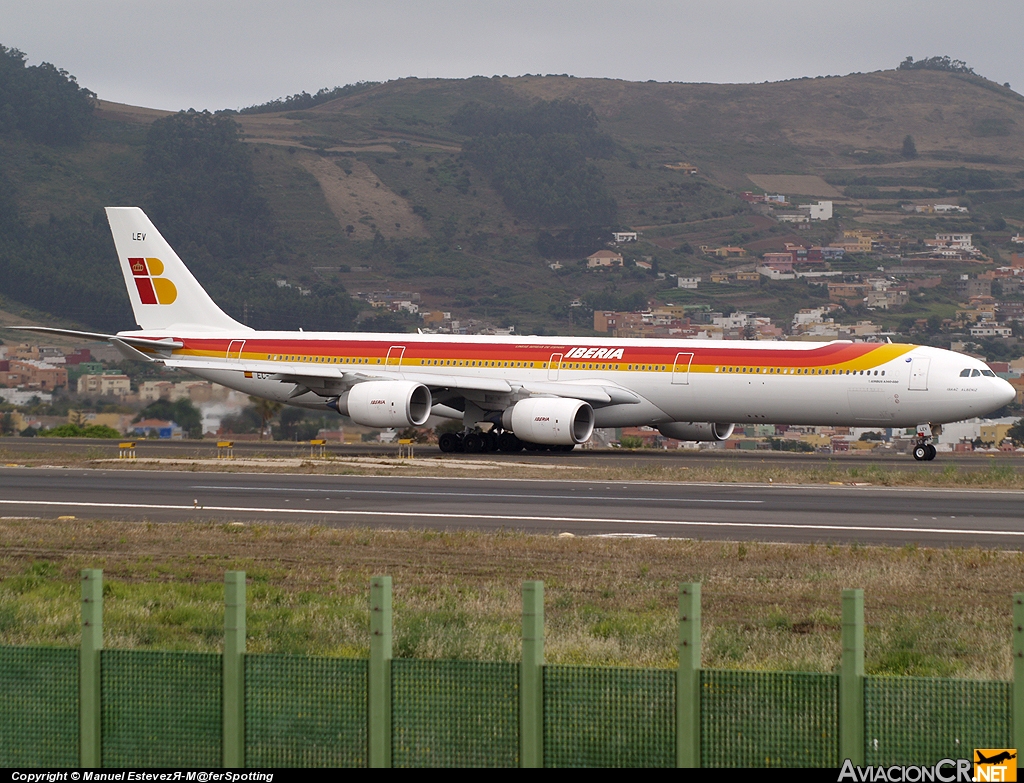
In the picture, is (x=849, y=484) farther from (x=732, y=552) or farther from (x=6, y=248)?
(x=6, y=248)

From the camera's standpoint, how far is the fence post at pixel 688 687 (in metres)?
6.67

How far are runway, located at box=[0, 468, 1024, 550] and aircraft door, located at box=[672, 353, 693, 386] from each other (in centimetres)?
915

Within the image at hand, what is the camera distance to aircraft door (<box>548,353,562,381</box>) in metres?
40.8

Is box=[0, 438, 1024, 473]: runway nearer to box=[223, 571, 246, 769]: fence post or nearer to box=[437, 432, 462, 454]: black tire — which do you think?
box=[437, 432, 462, 454]: black tire

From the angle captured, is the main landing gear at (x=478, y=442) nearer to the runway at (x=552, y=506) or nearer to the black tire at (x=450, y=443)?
the black tire at (x=450, y=443)

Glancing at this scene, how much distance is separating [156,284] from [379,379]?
10810 millimetres

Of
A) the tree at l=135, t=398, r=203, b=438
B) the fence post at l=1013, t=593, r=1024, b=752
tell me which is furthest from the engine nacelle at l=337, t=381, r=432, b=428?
the fence post at l=1013, t=593, r=1024, b=752

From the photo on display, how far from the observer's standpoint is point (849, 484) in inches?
1174

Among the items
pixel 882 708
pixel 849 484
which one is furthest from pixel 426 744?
pixel 849 484

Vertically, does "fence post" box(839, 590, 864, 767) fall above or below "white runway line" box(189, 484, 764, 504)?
above

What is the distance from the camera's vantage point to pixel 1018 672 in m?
6.45

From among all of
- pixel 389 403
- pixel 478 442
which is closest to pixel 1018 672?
pixel 389 403

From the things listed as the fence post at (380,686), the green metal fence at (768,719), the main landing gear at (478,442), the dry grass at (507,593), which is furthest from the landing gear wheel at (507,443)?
the green metal fence at (768,719)

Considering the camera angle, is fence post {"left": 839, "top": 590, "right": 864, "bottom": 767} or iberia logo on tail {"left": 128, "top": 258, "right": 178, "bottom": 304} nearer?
fence post {"left": 839, "top": 590, "right": 864, "bottom": 767}
